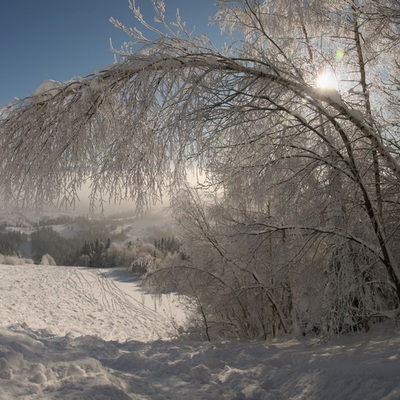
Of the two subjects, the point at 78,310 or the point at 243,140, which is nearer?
the point at 243,140

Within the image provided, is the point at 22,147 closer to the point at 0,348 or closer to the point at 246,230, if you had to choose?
the point at 0,348

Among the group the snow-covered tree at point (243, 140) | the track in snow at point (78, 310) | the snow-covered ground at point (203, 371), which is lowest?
the track in snow at point (78, 310)

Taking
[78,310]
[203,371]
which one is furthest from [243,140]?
[78,310]

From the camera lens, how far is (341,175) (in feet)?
12.1

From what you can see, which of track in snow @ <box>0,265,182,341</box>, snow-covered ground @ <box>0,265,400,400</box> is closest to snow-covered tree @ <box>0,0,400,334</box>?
snow-covered ground @ <box>0,265,400,400</box>

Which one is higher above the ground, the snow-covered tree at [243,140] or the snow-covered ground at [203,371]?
the snow-covered tree at [243,140]

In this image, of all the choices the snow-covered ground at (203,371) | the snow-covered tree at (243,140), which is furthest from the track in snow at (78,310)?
the snow-covered tree at (243,140)

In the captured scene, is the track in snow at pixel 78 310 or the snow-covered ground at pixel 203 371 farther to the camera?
the track in snow at pixel 78 310

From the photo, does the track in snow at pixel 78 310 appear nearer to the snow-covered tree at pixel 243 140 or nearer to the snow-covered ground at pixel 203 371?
the snow-covered ground at pixel 203 371

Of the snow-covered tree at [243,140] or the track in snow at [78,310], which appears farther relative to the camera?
the track in snow at [78,310]

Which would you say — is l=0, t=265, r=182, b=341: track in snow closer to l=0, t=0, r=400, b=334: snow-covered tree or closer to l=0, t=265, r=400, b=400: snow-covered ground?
l=0, t=265, r=400, b=400: snow-covered ground

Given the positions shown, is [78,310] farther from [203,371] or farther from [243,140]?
[243,140]

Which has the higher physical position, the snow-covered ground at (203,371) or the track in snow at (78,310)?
the snow-covered ground at (203,371)

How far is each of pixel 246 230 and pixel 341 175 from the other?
1408 mm
